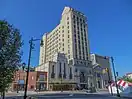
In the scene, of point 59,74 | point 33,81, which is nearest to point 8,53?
point 33,81

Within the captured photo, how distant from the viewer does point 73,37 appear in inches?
4210

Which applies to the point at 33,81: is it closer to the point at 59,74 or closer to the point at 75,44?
the point at 59,74

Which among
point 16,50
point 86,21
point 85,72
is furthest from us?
point 86,21

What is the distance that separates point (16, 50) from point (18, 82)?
216ft

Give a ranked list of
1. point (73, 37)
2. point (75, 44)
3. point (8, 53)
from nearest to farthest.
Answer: point (8, 53) < point (75, 44) < point (73, 37)

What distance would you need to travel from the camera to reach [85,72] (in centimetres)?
10006

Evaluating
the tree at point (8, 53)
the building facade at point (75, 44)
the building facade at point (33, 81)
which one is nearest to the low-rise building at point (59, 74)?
the building facade at point (75, 44)

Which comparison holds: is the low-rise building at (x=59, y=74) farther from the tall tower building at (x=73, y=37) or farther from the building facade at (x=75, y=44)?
the tall tower building at (x=73, y=37)

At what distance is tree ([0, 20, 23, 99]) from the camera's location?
12.4m

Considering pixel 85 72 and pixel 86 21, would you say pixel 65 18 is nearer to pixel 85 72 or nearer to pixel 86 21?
pixel 86 21

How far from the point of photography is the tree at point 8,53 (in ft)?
40.7

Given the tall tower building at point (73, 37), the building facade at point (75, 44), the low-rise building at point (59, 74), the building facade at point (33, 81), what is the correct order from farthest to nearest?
the tall tower building at point (73, 37)
the building facade at point (75, 44)
the low-rise building at point (59, 74)
the building facade at point (33, 81)

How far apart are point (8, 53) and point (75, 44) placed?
93.7 metres

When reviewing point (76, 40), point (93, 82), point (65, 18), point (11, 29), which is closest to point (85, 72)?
point (93, 82)
